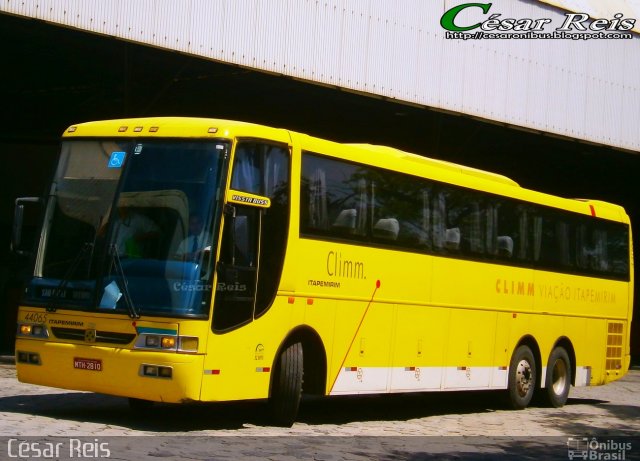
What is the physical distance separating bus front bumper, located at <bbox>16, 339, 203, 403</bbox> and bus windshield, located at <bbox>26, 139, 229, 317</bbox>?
0.41 meters

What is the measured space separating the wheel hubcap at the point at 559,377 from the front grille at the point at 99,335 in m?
9.11

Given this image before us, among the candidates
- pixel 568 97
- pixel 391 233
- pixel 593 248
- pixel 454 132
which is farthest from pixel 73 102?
pixel 391 233

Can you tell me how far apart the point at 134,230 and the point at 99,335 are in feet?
3.53

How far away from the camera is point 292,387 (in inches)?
482

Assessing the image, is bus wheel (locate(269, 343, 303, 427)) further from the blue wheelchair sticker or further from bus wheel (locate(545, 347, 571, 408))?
bus wheel (locate(545, 347, 571, 408))

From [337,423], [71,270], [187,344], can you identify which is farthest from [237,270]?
[337,423]

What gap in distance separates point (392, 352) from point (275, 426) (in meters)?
2.35

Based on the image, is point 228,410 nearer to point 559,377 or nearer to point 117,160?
point 117,160

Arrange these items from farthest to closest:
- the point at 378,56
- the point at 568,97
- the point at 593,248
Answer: the point at 568,97 → the point at 378,56 → the point at 593,248

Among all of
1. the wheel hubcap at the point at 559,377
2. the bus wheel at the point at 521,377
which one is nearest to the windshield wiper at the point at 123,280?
the bus wheel at the point at 521,377

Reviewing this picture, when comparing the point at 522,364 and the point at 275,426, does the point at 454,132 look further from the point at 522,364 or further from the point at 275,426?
the point at 275,426

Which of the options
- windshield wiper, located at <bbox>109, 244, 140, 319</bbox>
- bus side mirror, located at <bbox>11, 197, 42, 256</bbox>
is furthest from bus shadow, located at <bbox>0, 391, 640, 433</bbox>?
bus side mirror, located at <bbox>11, 197, 42, 256</bbox>

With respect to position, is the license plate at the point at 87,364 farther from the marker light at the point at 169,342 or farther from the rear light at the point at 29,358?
the marker light at the point at 169,342

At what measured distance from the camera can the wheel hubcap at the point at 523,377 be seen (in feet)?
57.4
